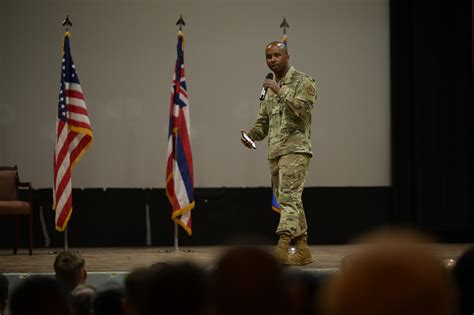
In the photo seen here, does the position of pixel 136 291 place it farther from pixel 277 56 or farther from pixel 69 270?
pixel 277 56

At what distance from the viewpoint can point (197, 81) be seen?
9.55 m

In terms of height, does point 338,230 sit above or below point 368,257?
below

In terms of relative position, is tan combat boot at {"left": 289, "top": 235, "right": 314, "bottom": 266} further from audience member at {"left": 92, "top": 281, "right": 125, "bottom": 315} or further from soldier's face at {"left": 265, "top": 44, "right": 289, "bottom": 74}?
audience member at {"left": 92, "top": 281, "right": 125, "bottom": 315}

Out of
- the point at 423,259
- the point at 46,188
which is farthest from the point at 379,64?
the point at 423,259

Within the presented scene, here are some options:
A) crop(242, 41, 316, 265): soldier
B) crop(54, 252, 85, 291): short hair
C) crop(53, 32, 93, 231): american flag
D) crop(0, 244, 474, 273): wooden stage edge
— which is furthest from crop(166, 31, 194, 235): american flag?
crop(54, 252, 85, 291): short hair

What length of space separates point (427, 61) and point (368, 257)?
352 inches

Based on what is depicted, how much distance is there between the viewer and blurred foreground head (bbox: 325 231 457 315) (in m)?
0.94

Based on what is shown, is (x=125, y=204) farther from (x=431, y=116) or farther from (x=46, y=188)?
(x=431, y=116)

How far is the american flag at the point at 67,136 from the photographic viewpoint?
8.09 metres

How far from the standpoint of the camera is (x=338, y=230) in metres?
9.48

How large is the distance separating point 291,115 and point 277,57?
456 millimetres

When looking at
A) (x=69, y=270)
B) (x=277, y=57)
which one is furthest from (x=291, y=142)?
(x=69, y=270)

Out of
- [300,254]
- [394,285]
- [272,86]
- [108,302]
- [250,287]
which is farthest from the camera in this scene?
[300,254]

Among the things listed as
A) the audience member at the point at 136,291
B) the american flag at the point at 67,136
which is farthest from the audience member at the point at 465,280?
the american flag at the point at 67,136
